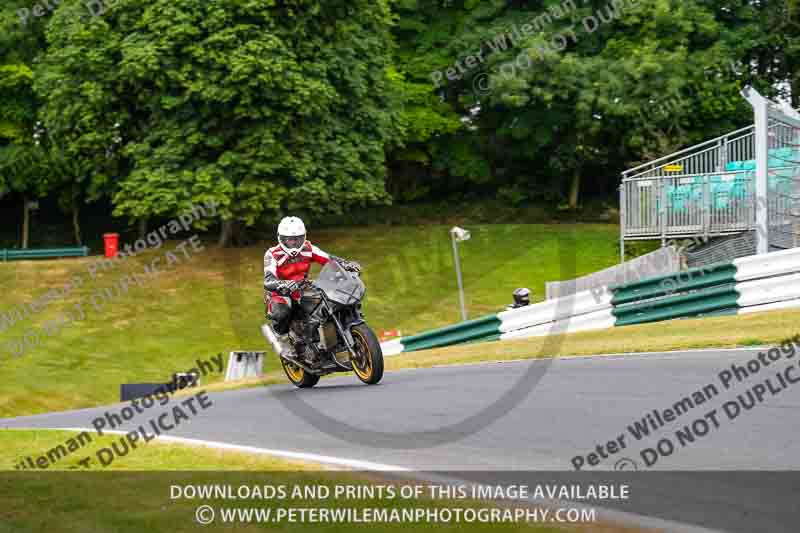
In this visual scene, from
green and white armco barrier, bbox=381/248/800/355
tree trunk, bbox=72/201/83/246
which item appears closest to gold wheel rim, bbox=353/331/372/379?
green and white armco barrier, bbox=381/248/800/355

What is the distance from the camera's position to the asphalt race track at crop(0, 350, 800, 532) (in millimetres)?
7039

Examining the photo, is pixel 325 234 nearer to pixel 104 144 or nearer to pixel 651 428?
pixel 104 144

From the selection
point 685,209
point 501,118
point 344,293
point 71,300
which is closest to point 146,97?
point 71,300

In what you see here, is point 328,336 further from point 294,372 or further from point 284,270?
point 294,372

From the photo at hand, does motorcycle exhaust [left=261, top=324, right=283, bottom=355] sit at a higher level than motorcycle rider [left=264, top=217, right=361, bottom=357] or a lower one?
lower

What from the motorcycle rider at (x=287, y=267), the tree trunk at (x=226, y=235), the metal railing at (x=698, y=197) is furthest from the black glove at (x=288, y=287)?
the tree trunk at (x=226, y=235)

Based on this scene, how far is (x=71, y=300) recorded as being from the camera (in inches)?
1518

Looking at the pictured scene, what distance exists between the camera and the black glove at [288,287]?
13.2 metres

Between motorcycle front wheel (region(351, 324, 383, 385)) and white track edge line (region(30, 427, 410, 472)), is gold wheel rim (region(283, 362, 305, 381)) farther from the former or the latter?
white track edge line (region(30, 427, 410, 472))

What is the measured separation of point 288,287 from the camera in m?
13.2

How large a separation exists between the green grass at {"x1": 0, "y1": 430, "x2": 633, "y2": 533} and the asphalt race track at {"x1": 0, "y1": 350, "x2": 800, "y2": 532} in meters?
0.68

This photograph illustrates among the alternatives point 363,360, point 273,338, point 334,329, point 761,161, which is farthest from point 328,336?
point 761,161

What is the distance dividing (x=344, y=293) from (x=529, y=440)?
453 cm

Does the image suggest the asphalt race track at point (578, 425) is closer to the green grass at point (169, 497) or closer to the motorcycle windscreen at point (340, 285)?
the green grass at point (169, 497)
